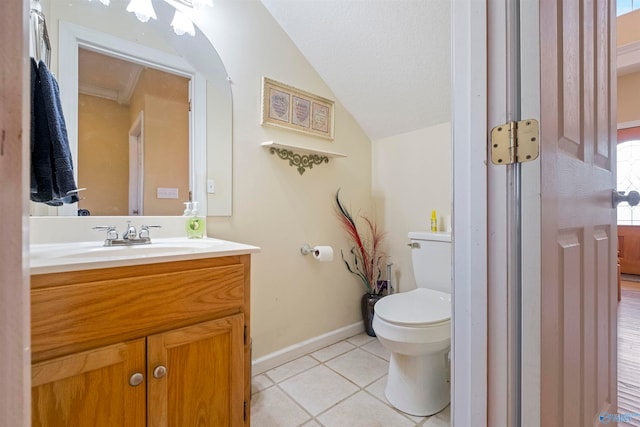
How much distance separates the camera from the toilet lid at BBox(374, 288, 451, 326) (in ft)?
4.25

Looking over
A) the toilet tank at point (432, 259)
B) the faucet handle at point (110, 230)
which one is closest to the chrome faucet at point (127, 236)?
the faucet handle at point (110, 230)

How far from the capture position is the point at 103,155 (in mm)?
1267

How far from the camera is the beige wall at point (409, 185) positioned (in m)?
1.91

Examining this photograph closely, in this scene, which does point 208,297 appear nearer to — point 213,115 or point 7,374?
point 7,374

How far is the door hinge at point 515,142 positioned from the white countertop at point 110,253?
85 cm

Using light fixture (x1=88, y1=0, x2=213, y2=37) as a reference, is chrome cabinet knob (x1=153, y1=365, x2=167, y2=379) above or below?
below

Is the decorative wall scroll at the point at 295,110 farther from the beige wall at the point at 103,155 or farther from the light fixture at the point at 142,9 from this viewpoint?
the beige wall at the point at 103,155

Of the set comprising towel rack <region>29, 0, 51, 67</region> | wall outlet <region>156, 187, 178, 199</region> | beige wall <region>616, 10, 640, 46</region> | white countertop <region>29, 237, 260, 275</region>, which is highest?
beige wall <region>616, 10, 640, 46</region>

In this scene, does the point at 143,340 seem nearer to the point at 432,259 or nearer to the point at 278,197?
the point at 278,197

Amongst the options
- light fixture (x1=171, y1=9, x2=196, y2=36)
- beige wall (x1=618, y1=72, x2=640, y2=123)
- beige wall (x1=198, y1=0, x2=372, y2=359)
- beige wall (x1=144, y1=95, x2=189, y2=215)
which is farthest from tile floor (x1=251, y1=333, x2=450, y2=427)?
beige wall (x1=618, y1=72, x2=640, y2=123)

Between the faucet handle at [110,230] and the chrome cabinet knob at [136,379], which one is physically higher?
the faucet handle at [110,230]

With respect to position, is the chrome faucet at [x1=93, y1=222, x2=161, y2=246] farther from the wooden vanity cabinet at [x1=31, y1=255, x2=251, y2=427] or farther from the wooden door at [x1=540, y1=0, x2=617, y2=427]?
the wooden door at [x1=540, y1=0, x2=617, y2=427]

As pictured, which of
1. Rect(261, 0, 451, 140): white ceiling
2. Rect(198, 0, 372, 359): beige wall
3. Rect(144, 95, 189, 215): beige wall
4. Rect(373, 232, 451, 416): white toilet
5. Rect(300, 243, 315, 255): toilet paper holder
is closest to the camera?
Rect(373, 232, 451, 416): white toilet

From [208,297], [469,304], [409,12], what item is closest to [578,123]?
[469,304]
